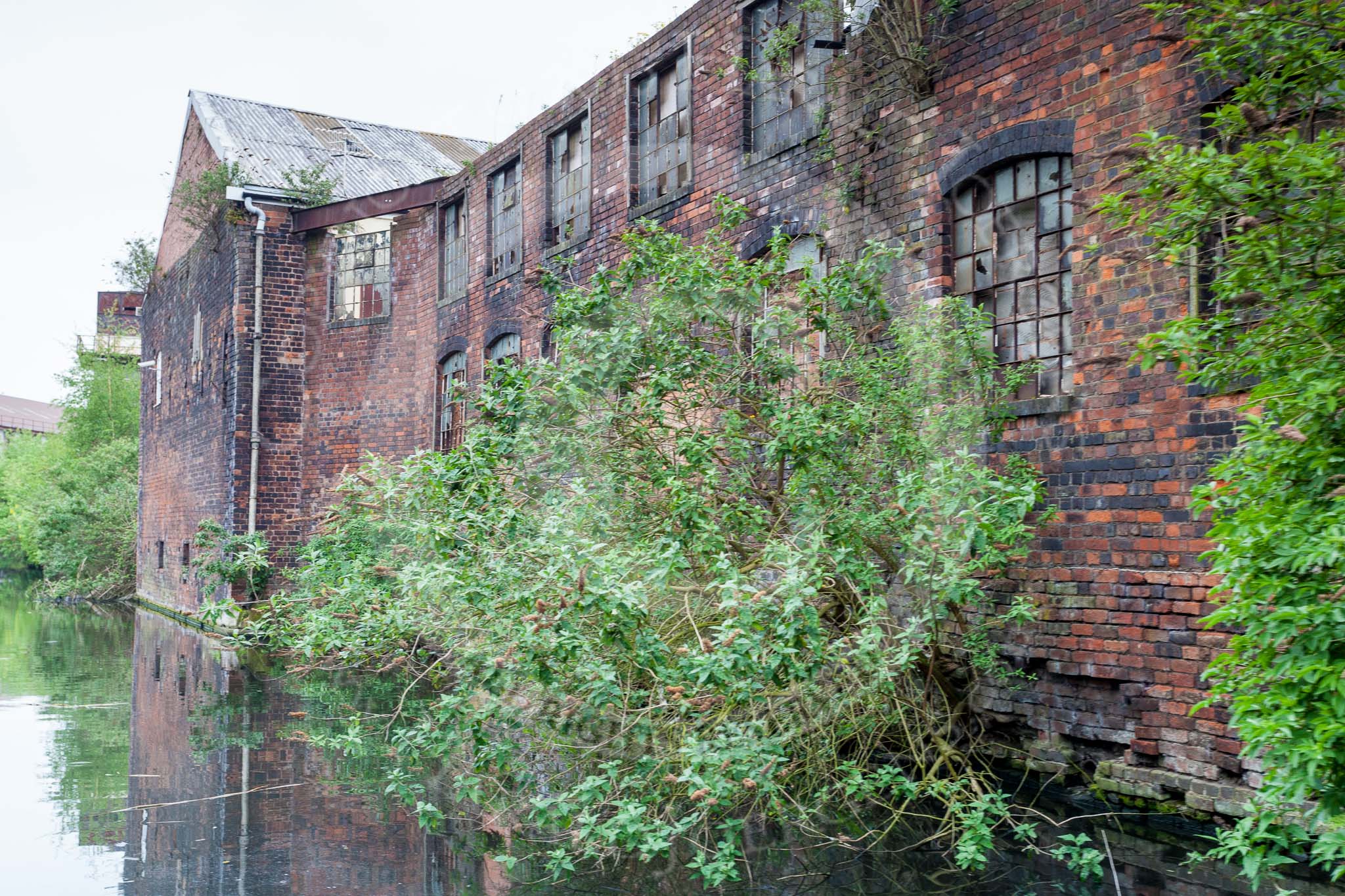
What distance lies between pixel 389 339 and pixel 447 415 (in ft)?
8.51

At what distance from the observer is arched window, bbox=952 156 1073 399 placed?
8.12 m

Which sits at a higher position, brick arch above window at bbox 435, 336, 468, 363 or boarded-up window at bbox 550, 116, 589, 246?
boarded-up window at bbox 550, 116, 589, 246

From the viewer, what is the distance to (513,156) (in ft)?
55.4

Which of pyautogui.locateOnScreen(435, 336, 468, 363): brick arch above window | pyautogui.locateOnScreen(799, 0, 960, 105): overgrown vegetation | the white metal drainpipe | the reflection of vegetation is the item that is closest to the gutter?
the white metal drainpipe

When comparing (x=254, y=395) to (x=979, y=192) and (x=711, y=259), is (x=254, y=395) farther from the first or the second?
(x=979, y=192)

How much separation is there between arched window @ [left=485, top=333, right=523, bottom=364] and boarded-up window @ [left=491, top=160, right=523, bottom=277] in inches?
38.6

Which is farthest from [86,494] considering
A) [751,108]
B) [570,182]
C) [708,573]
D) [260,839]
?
[708,573]

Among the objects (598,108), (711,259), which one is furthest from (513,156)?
(711,259)

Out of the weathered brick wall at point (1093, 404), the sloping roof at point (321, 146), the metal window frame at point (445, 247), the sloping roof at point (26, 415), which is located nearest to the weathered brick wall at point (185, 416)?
the sloping roof at point (321, 146)

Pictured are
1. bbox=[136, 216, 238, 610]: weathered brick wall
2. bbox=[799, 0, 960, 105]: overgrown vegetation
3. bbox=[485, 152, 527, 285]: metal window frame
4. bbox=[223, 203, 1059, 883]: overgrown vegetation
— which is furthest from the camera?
bbox=[136, 216, 238, 610]: weathered brick wall

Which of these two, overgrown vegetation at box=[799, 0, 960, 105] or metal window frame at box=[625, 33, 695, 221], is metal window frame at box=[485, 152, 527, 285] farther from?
overgrown vegetation at box=[799, 0, 960, 105]

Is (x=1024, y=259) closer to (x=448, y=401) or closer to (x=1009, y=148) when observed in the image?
(x=1009, y=148)

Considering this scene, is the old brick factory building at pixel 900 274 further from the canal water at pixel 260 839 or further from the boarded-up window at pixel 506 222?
the canal water at pixel 260 839

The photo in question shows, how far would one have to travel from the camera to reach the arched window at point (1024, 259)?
812 centimetres
